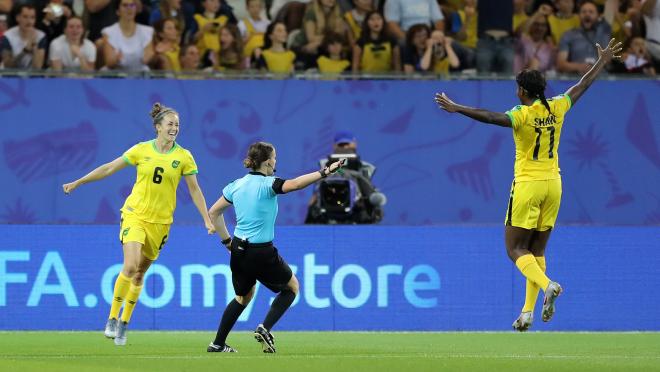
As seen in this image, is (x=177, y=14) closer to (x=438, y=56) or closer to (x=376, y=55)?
(x=376, y=55)

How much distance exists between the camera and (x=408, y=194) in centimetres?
1755

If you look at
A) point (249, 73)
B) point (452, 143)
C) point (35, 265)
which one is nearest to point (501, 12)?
point (452, 143)

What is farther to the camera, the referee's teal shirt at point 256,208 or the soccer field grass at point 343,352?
the referee's teal shirt at point 256,208

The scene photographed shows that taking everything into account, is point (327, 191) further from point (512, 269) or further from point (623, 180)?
point (623, 180)

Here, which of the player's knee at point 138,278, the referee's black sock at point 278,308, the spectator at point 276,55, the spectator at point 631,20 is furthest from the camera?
the spectator at point 631,20

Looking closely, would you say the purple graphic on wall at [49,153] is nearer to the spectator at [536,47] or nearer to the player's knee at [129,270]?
the player's knee at [129,270]

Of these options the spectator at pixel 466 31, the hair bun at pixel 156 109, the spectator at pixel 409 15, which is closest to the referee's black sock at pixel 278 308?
the hair bun at pixel 156 109

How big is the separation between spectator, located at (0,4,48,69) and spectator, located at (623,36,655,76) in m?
7.86

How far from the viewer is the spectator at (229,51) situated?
17.2 meters

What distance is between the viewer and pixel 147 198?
478 inches

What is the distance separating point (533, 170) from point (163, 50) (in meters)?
7.64

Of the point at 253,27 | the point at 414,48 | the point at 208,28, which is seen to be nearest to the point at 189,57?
the point at 208,28

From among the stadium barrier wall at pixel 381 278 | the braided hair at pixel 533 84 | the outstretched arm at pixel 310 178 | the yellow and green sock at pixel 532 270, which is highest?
the braided hair at pixel 533 84

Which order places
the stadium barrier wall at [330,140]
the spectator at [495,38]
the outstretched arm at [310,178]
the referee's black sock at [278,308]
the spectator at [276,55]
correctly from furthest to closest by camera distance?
the spectator at [495,38] < the spectator at [276,55] < the stadium barrier wall at [330,140] < the referee's black sock at [278,308] < the outstretched arm at [310,178]
